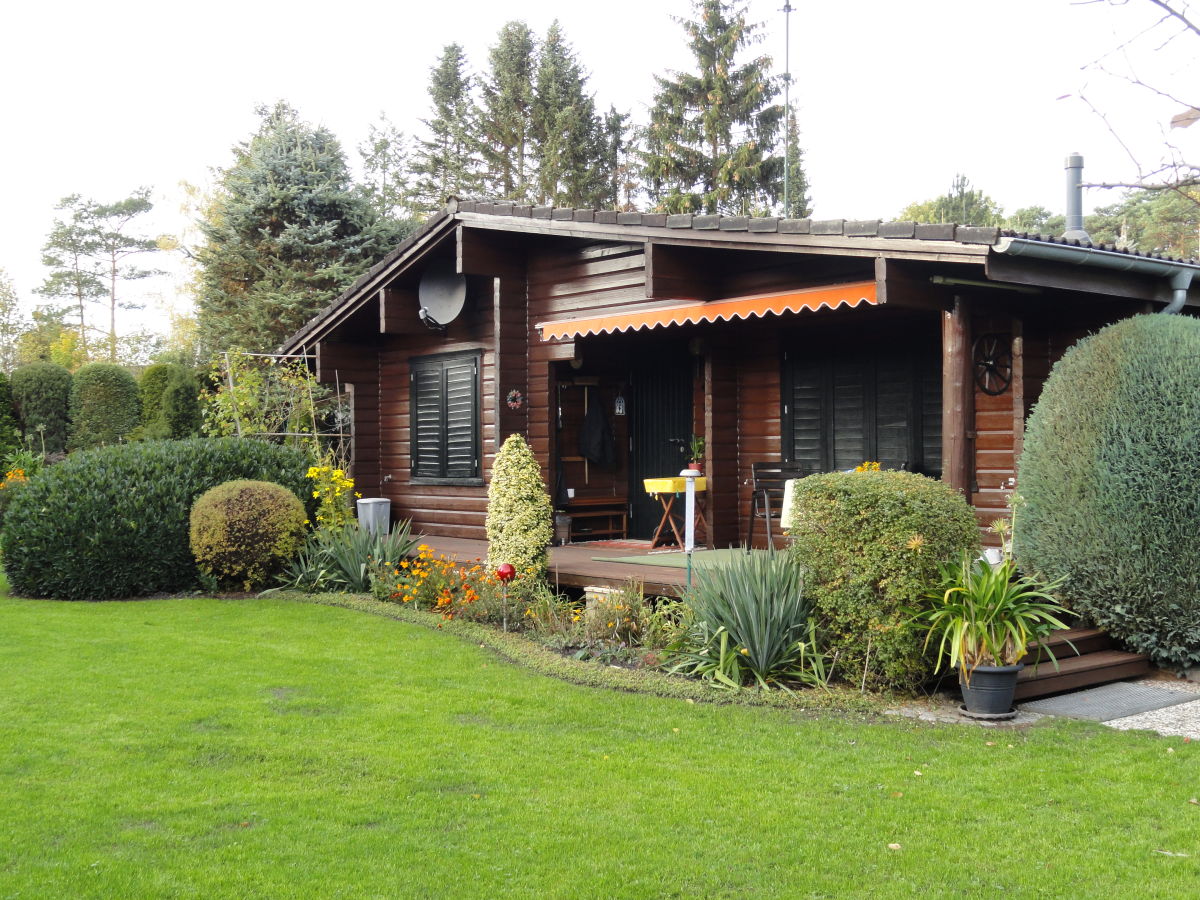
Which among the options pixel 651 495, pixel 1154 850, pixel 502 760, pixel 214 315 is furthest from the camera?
pixel 214 315

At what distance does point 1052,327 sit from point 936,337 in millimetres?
966

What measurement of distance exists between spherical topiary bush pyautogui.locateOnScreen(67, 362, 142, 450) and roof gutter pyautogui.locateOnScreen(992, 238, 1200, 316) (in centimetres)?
2028

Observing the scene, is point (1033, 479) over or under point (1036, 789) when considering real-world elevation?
over

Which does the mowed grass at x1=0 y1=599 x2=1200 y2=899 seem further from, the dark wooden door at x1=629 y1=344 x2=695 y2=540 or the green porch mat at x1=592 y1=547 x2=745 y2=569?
the dark wooden door at x1=629 y1=344 x2=695 y2=540

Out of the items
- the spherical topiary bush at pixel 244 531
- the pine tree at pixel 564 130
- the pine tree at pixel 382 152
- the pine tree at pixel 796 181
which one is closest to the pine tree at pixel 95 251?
the pine tree at pixel 382 152

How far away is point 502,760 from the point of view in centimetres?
525

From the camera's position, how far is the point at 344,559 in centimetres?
1085

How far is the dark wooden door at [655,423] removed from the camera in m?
11.9

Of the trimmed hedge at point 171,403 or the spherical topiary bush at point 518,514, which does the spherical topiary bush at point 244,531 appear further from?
the trimmed hedge at point 171,403

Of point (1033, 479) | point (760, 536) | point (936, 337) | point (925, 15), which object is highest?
point (925, 15)

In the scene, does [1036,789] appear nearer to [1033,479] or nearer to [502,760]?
[502,760]

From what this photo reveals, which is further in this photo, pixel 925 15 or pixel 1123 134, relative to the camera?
pixel 925 15

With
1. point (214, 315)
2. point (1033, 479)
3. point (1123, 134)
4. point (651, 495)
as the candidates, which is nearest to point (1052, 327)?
point (1033, 479)

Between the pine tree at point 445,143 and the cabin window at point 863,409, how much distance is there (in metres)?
25.4
